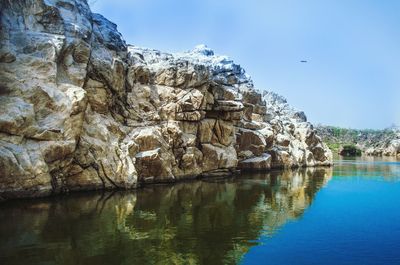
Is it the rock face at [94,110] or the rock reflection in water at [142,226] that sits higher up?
the rock face at [94,110]

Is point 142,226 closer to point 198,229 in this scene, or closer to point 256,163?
point 198,229

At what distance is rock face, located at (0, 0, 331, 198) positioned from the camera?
3497 cm

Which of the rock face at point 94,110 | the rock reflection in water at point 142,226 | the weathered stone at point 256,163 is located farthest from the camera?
the weathered stone at point 256,163

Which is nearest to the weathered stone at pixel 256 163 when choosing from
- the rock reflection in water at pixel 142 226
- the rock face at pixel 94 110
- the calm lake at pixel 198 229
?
the rock face at pixel 94 110

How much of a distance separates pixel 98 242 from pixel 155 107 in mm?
36027

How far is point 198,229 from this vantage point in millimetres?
26797

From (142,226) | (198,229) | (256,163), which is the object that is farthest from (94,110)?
(256,163)

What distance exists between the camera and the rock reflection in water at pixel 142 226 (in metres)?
20.3

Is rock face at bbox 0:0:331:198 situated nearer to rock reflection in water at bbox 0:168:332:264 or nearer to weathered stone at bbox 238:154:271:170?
weathered stone at bbox 238:154:271:170

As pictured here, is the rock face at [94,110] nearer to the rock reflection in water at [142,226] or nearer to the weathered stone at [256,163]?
the weathered stone at [256,163]

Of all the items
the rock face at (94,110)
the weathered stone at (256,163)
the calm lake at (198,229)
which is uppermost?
the rock face at (94,110)

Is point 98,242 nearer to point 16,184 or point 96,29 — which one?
point 16,184

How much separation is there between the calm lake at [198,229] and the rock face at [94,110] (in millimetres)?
3342

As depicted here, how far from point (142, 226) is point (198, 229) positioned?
4.19m
